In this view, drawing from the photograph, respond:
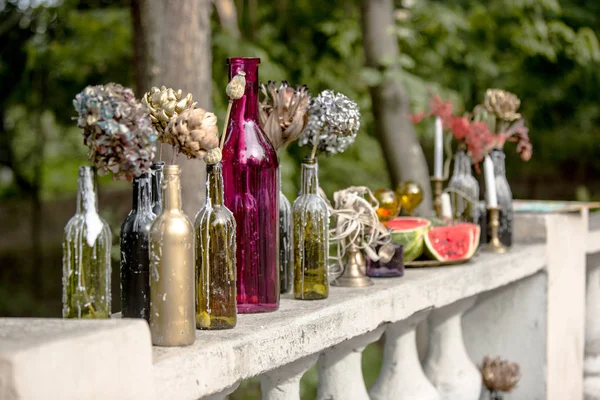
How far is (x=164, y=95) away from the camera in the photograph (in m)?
1.74

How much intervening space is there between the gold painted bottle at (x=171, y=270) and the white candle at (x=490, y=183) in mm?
1616

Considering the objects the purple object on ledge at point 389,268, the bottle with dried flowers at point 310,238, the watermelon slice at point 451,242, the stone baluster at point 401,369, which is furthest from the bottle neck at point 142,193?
the watermelon slice at point 451,242

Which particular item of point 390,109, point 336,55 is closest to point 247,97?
point 390,109

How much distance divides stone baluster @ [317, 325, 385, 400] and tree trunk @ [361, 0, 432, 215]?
11.4ft

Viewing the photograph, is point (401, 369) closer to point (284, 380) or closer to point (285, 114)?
point (284, 380)

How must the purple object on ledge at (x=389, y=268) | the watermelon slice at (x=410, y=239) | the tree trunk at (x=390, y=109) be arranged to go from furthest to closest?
the tree trunk at (x=390, y=109) < the watermelon slice at (x=410, y=239) < the purple object on ledge at (x=389, y=268)

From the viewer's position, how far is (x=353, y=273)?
236cm

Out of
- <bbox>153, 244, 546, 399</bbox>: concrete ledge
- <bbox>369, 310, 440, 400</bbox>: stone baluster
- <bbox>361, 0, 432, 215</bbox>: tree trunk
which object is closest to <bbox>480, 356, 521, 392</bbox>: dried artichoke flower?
<bbox>153, 244, 546, 399</bbox>: concrete ledge

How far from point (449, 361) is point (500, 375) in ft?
0.86

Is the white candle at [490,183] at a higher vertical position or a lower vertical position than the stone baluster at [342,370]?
higher

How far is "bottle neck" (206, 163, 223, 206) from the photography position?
70.3 inches

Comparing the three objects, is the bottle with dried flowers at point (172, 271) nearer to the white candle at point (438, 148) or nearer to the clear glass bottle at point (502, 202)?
the white candle at point (438, 148)

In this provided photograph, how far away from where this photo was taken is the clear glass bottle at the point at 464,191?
10.1ft

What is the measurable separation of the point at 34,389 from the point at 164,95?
713mm
